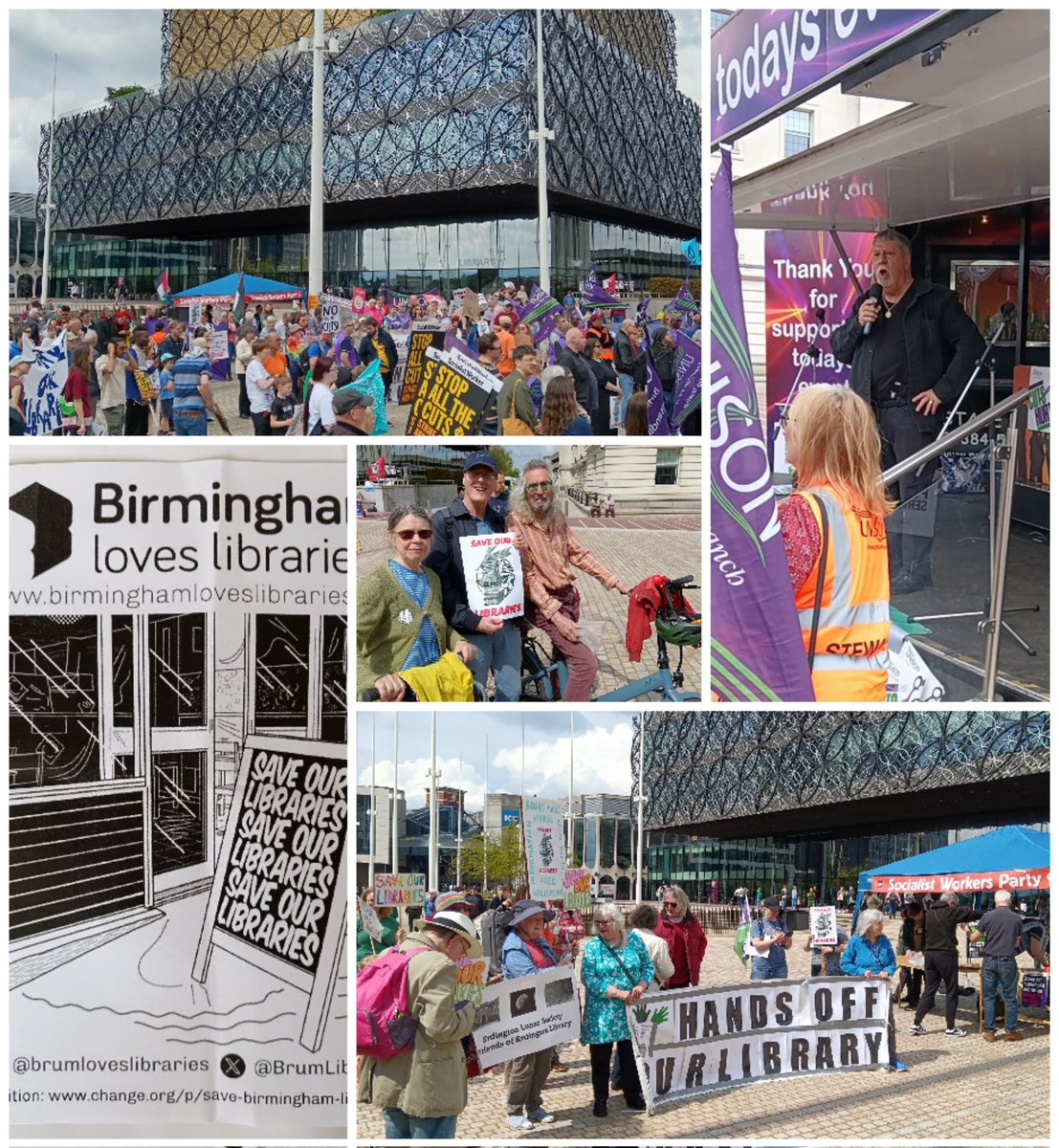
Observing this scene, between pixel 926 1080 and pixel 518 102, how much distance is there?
26.8 ft

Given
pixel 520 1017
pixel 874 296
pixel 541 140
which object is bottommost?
pixel 520 1017

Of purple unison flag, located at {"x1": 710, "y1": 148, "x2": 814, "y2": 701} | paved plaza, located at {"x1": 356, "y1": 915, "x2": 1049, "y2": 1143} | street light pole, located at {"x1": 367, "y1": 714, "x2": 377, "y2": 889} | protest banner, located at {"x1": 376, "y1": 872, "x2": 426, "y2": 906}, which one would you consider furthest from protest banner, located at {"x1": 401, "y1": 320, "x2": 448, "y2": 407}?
paved plaza, located at {"x1": 356, "y1": 915, "x2": 1049, "y2": 1143}

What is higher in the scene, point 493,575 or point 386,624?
point 493,575

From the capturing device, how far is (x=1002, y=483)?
15.5 ft

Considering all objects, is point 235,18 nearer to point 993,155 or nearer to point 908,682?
point 993,155

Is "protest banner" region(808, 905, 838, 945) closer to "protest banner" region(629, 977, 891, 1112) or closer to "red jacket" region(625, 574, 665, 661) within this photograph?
"protest banner" region(629, 977, 891, 1112)

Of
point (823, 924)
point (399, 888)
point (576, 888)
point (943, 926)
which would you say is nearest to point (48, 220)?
point (399, 888)

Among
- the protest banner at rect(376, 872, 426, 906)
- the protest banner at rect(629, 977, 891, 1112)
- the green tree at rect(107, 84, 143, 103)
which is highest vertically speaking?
the green tree at rect(107, 84, 143, 103)

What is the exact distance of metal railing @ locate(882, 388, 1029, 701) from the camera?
15.2ft

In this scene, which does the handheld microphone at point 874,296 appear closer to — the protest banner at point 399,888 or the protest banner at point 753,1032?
the protest banner at point 753,1032

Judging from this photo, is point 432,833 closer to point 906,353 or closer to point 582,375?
point 582,375

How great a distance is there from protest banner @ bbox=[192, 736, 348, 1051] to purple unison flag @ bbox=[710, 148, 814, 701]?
5.36 feet

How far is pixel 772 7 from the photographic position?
4.63 metres

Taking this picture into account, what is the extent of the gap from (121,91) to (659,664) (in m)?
3.56
